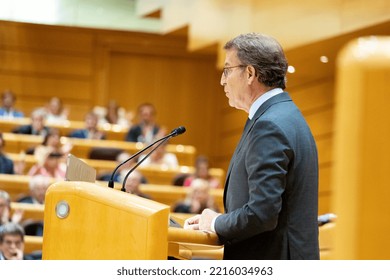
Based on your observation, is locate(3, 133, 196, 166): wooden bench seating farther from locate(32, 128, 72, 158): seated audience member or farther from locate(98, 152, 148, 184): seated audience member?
locate(32, 128, 72, 158): seated audience member

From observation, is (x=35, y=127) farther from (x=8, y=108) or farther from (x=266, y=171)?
(x=266, y=171)

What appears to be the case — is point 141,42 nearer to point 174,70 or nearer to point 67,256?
point 174,70

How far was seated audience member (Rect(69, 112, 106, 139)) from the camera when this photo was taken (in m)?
7.14

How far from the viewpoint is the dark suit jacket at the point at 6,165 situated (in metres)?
5.75

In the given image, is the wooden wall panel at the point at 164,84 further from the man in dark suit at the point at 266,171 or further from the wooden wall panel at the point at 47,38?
the man in dark suit at the point at 266,171

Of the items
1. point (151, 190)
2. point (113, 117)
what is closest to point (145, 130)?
point (113, 117)

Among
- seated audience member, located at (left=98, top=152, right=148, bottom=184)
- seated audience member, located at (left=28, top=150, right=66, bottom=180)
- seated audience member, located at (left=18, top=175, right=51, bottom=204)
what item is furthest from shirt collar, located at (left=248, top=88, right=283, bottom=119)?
seated audience member, located at (left=28, top=150, right=66, bottom=180)

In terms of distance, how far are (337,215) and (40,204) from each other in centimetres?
427

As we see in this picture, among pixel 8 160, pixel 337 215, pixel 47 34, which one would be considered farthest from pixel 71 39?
pixel 337 215

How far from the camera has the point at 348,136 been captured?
100 cm

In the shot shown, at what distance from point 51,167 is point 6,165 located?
1.04 ft

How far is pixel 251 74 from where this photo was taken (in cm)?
178

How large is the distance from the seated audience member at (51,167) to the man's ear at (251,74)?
4.02 metres

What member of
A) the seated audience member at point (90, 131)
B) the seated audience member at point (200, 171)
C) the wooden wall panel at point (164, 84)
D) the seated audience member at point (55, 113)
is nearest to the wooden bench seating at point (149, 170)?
the seated audience member at point (200, 171)
